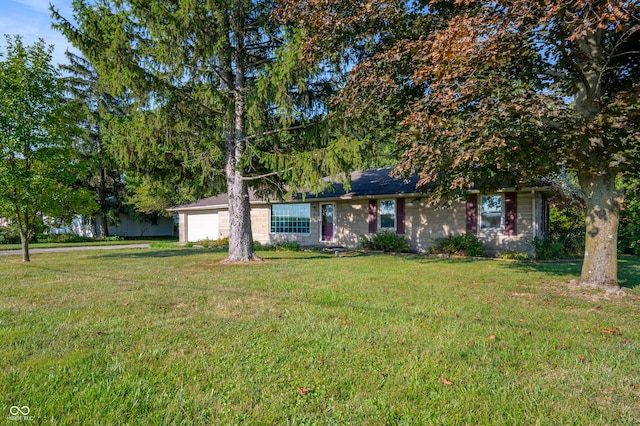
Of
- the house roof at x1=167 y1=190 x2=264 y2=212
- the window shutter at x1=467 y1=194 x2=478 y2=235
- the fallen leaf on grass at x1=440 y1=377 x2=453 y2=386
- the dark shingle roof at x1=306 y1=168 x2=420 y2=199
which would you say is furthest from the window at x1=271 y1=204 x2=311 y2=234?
the fallen leaf on grass at x1=440 y1=377 x2=453 y2=386

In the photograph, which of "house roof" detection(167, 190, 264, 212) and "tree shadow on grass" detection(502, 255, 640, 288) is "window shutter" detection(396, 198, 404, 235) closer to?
"tree shadow on grass" detection(502, 255, 640, 288)

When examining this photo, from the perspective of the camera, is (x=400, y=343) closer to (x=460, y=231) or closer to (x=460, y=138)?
Result: (x=460, y=138)

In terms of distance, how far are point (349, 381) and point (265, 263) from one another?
8.80m

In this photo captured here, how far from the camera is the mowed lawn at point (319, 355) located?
110 inches

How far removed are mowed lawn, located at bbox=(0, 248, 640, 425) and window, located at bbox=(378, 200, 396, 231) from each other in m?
8.81

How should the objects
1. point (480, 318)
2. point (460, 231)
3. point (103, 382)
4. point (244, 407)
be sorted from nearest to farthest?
1. point (244, 407)
2. point (103, 382)
3. point (480, 318)
4. point (460, 231)

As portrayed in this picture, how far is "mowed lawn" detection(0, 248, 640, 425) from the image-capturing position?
2799 mm

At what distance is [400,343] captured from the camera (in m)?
4.20

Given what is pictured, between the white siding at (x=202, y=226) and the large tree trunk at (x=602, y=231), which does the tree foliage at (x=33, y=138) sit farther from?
the large tree trunk at (x=602, y=231)

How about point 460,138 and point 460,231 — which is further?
point 460,231

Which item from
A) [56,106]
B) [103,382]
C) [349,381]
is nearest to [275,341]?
[349,381]

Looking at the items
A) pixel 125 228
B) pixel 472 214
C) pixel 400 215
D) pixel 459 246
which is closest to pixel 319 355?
pixel 459 246

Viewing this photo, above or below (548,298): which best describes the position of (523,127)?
above

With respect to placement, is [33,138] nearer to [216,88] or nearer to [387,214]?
[216,88]
